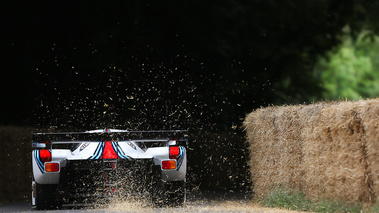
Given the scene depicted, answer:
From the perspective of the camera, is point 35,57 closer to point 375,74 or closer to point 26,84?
point 26,84

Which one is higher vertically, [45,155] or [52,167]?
[45,155]

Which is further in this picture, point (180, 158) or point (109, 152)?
point (180, 158)

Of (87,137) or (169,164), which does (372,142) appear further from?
(87,137)

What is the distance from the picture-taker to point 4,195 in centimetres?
1698

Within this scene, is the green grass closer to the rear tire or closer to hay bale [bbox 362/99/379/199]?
hay bale [bbox 362/99/379/199]

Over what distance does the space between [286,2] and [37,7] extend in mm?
7472

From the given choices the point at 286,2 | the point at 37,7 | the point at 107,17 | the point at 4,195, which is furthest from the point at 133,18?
the point at 4,195

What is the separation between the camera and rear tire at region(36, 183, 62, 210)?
1274cm

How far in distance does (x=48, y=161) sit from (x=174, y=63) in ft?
33.0

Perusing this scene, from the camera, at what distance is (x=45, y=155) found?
12484mm

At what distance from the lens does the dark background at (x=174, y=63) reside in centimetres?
2106

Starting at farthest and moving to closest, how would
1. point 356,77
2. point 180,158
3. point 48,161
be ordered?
point 356,77 → point 180,158 → point 48,161

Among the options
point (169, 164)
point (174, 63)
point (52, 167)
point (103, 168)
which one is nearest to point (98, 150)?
point (103, 168)

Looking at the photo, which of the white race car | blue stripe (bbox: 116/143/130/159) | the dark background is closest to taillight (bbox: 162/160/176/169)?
the white race car
